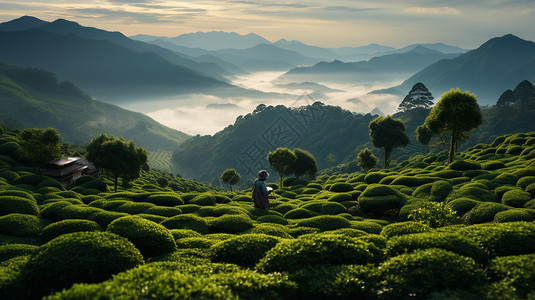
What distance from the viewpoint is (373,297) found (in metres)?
8.91

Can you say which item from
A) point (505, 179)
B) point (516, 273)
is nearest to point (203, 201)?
point (516, 273)

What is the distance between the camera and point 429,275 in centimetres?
888

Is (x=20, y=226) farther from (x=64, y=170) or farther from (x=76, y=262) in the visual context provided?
(x=64, y=170)

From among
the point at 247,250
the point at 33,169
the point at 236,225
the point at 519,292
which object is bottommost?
the point at 33,169

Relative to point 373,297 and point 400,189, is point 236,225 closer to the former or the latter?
point 373,297

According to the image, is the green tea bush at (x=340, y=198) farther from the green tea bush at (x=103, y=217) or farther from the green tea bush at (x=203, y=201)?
the green tea bush at (x=103, y=217)

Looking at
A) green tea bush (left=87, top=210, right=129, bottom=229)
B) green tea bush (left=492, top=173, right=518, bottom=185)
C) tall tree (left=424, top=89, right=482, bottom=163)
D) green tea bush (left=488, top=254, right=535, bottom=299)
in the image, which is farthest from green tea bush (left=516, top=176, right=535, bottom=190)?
green tea bush (left=87, top=210, right=129, bottom=229)

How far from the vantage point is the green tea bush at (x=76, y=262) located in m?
9.43

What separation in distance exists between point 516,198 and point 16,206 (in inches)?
1259

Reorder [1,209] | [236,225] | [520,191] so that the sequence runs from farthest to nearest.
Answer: [520,191], [1,209], [236,225]

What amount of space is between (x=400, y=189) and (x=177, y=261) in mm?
22161

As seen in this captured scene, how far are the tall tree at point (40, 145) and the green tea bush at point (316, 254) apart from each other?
48.0 m

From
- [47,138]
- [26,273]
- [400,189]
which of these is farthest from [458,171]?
[47,138]

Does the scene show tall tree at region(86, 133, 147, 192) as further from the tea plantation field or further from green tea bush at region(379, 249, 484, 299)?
green tea bush at region(379, 249, 484, 299)
